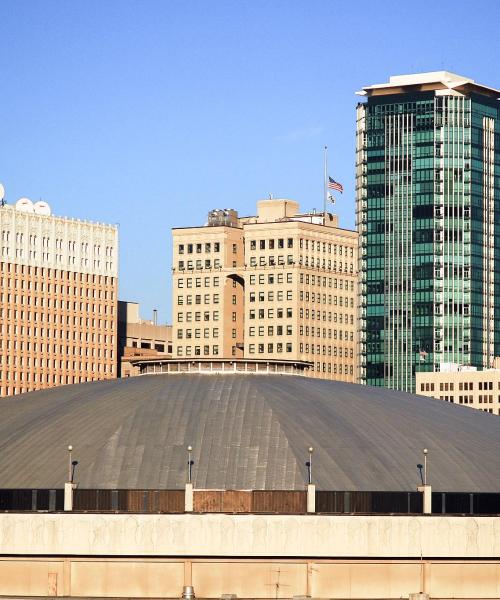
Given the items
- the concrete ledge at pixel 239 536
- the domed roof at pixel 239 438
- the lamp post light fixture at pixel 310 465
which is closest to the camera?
the concrete ledge at pixel 239 536

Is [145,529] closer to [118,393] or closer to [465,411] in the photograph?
[118,393]

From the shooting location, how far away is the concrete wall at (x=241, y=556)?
132875 mm

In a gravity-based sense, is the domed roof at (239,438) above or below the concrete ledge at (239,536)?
above

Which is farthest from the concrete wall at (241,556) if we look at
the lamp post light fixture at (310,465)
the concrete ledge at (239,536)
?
the lamp post light fixture at (310,465)

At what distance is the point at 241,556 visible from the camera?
132875mm

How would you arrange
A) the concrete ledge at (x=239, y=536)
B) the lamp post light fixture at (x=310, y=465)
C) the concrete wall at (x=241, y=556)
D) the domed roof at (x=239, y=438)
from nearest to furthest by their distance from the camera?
the concrete wall at (x=241, y=556) < the concrete ledge at (x=239, y=536) < the lamp post light fixture at (x=310, y=465) < the domed roof at (x=239, y=438)

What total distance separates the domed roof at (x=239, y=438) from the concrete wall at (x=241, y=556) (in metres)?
6.64

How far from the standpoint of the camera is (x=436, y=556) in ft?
440

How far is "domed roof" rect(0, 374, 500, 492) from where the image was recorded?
5591 inches

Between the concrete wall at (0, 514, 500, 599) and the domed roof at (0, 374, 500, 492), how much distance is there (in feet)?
21.8

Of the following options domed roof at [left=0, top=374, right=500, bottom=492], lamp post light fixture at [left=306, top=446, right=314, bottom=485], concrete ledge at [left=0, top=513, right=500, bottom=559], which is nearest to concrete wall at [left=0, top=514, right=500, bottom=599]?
concrete ledge at [left=0, top=513, right=500, bottom=559]

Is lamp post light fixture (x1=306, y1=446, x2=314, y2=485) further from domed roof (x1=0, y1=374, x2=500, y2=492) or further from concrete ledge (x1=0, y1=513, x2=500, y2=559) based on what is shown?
concrete ledge (x1=0, y1=513, x2=500, y2=559)

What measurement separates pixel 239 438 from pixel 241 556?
16.0m

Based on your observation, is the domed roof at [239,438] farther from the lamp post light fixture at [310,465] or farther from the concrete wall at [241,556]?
the concrete wall at [241,556]
